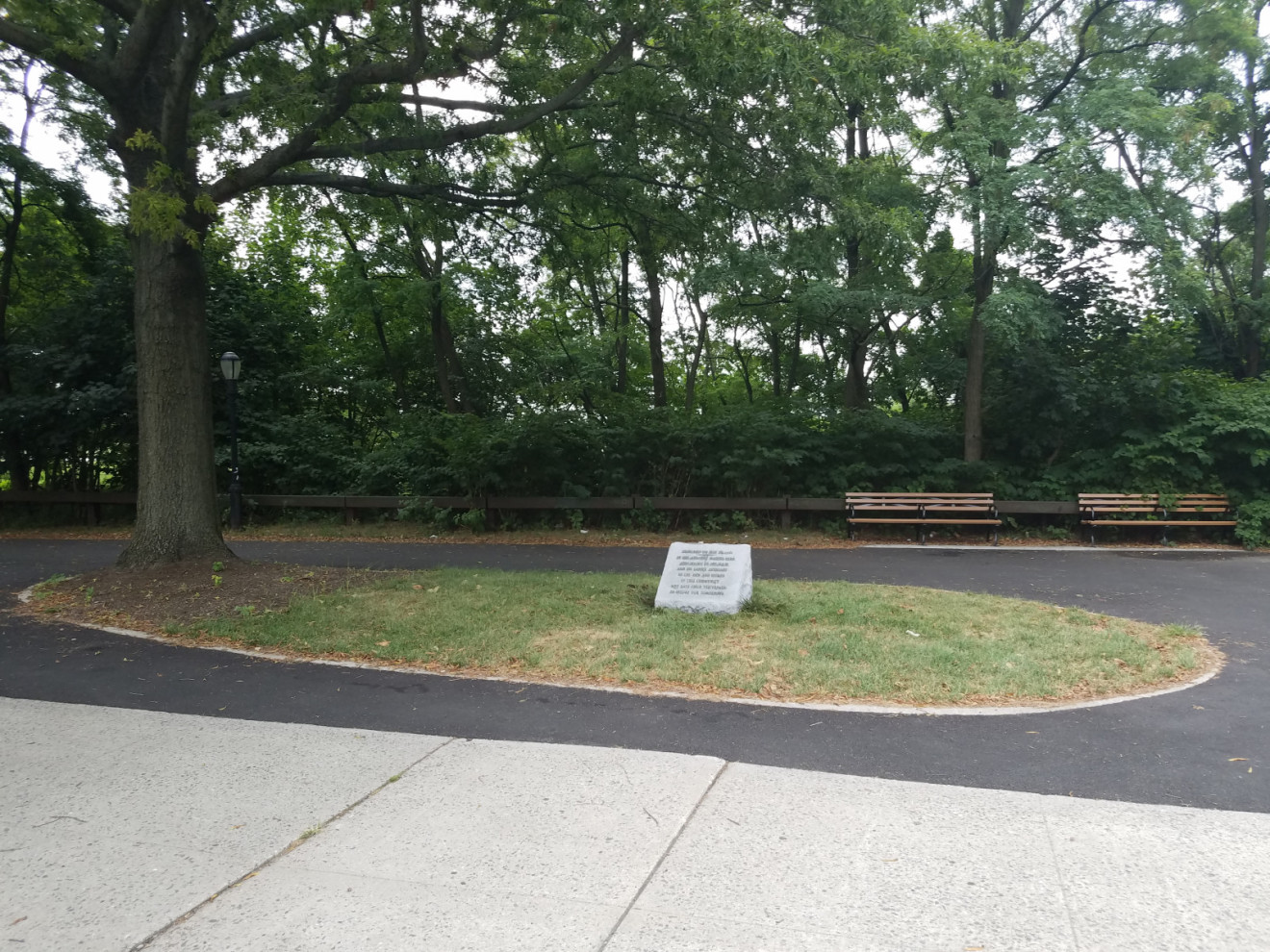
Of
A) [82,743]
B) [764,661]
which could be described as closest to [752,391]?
[764,661]

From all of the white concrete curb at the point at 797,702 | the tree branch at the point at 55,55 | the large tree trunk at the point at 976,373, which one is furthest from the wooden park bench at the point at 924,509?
the tree branch at the point at 55,55

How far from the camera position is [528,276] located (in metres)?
16.6

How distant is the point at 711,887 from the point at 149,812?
257cm

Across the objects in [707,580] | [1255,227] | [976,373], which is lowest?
[707,580]

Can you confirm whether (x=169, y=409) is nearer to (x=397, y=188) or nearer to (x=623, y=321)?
(x=397, y=188)

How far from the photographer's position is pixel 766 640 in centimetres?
680

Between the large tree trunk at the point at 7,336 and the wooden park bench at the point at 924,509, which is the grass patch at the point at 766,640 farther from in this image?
the large tree trunk at the point at 7,336

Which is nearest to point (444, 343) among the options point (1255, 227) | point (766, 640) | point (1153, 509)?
point (1153, 509)

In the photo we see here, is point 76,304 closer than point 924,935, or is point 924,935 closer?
point 924,935

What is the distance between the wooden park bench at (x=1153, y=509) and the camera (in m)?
14.0

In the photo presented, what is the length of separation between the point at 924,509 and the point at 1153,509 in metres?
3.75

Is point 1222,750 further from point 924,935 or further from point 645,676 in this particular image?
point 645,676

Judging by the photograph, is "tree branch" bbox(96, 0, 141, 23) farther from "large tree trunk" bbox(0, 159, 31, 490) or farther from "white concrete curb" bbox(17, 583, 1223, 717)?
"large tree trunk" bbox(0, 159, 31, 490)

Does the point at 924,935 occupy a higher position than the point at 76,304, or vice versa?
the point at 76,304
